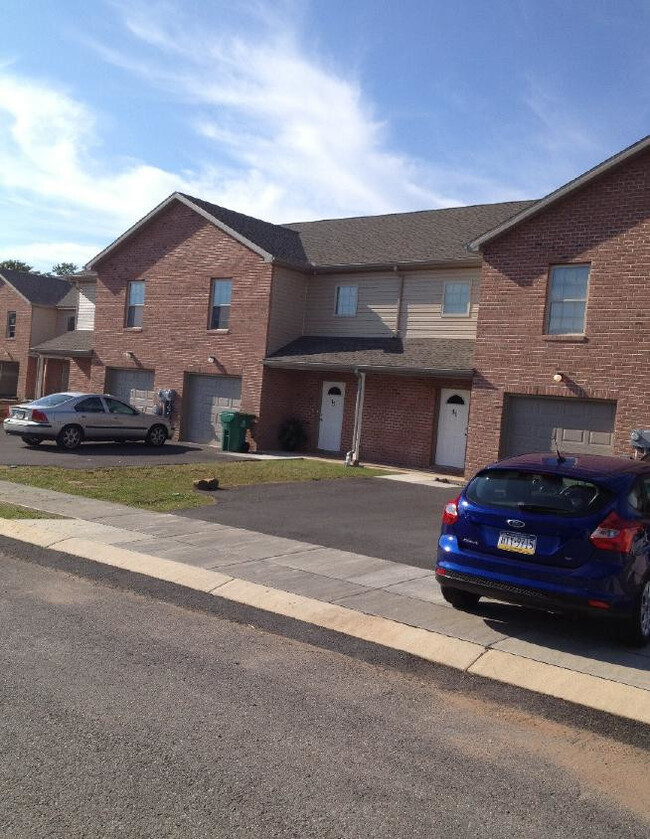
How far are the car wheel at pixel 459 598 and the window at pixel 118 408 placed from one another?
54.2ft

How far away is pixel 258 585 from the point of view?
835cm

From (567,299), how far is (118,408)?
1241cm

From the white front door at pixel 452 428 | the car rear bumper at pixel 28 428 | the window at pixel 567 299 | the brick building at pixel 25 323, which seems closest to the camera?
the window at pixel 567 299

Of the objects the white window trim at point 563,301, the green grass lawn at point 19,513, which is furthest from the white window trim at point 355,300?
the green grass lawn at point 19,513

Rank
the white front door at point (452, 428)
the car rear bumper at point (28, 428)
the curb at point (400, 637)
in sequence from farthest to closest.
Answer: the white front door at point (452, 428) < the car rear bumper at point (28, 428) < the curb at point (400, 637)

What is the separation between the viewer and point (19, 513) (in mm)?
11523

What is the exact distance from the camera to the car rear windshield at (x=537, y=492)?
22.7 ft

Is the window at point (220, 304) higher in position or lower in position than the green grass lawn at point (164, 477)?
higher

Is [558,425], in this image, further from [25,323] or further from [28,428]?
[25,323]

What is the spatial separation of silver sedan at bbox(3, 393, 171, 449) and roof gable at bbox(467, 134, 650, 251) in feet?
34.5

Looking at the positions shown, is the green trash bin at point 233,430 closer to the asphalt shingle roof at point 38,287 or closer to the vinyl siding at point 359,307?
the vinyl siding at point 359,307

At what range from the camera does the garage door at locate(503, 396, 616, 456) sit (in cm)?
1750

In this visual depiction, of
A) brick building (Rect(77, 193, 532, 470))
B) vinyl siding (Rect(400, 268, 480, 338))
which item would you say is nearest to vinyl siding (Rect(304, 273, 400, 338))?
brick building (Rect(77, 193, 532, 470))

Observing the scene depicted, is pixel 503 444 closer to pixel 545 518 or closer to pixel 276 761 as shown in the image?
pixel 545 518
